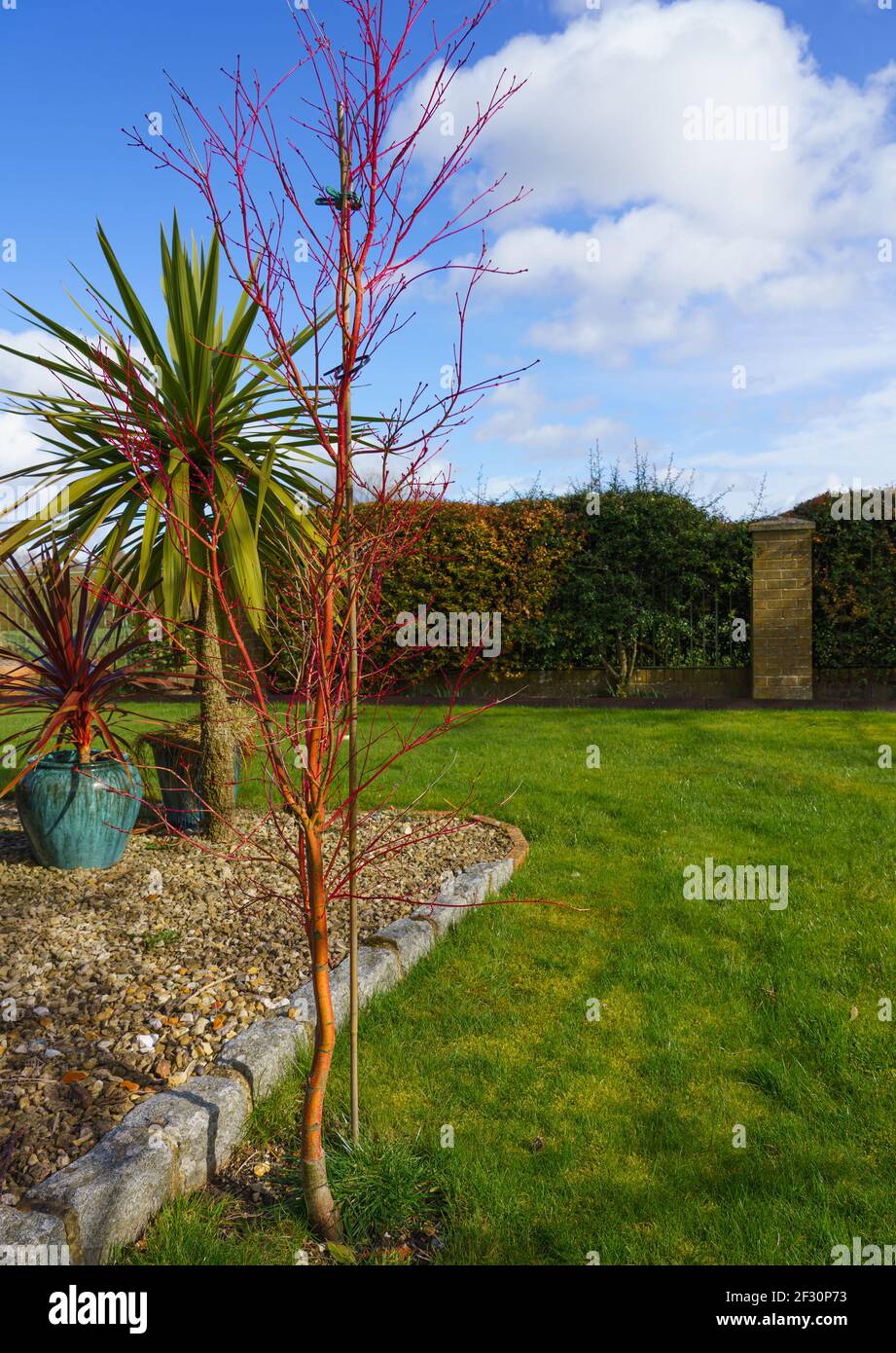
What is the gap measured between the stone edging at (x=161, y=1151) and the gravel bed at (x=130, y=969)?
0.53 ft

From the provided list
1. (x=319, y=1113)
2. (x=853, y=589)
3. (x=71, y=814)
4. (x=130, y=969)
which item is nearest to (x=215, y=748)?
(x=71, y=814)

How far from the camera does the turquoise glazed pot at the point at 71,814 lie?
4551mm

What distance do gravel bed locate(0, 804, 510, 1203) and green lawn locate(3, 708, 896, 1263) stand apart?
0.42 metres

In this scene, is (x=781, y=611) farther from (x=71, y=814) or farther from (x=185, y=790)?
(x=71, y=814)

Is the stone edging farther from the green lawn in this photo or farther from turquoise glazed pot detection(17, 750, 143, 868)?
turquoise glazed pot detection(17, 750, 143, 868)

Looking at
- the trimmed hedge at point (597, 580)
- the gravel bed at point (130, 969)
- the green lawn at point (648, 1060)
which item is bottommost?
A: the green lawn at point (648, 1060)

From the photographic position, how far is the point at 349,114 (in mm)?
2221

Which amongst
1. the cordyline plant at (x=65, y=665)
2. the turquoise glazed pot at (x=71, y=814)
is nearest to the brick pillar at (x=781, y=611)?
the cordyline plant at (x=65, y=665)

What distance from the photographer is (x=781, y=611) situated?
35.7 feet

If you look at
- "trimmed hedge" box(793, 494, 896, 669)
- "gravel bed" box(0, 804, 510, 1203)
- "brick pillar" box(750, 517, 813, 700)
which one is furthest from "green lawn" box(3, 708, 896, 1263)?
"trimmed hedge" box(793, 494, 896, 669)

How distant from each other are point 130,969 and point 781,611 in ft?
30.6

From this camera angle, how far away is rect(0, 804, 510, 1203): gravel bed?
2.65m

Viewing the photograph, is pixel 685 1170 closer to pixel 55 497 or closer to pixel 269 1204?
pixel 269 1204

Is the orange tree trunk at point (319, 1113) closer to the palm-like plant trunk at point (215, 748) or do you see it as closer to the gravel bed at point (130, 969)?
the gravel bed at point (130, 969)
